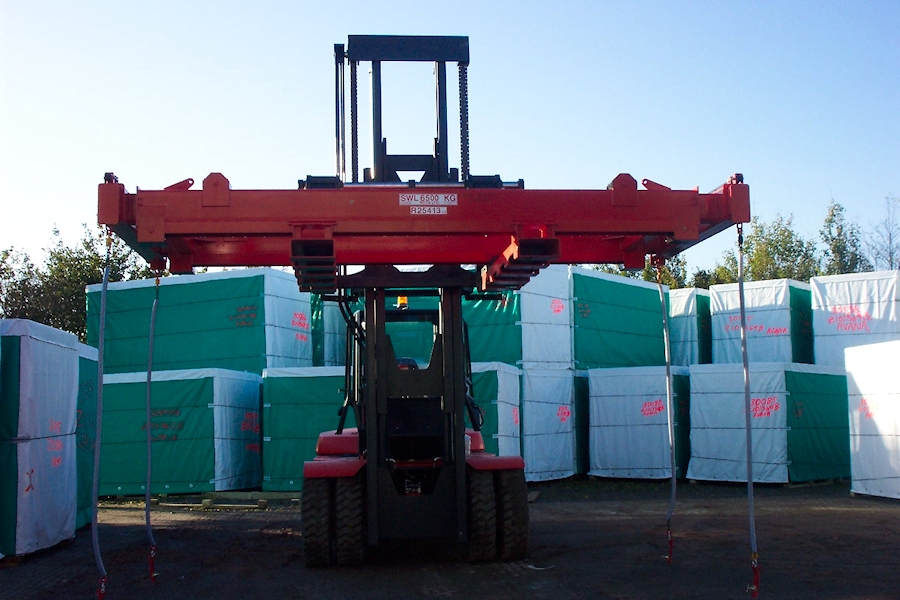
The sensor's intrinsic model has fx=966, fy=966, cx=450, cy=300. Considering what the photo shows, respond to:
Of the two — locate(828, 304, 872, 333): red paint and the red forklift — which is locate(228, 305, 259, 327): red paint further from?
locate(828, 304, 872, 333): red paint

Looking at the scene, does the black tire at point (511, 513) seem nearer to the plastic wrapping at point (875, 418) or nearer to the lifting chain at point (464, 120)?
the lifting chain at point (464, 120)

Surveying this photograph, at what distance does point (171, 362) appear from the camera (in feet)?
70.9

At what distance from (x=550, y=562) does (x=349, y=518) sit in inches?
85.4

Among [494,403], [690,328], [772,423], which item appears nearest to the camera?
[494,403]

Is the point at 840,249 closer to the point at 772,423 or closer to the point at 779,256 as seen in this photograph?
Result: the point at 779,256

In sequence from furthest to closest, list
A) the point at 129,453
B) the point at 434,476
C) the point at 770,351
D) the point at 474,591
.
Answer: the point at 770,351
the point at 129,453
the point at 434,476
the point at 474,591

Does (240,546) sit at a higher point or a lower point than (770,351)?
lower

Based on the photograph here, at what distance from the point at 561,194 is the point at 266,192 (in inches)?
84.2

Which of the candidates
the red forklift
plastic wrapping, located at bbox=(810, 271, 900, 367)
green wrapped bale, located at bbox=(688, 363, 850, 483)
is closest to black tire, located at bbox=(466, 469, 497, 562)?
the red forklift

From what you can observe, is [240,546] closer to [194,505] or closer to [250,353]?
[194,505]

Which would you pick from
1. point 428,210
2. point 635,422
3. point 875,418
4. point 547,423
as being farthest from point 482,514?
point 635,422

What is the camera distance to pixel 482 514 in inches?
359

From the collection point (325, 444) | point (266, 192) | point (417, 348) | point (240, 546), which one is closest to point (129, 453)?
point (417, 348)

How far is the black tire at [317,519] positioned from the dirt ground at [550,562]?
0.70 feet
